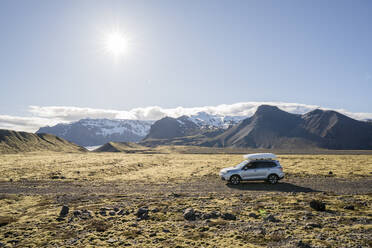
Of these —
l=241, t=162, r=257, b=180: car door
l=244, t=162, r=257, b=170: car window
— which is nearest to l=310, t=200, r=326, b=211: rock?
l=241, t=162, r=257, b=180: car door

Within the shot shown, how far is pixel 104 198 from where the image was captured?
16.6 meters

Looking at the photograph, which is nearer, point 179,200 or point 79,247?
point 79,247

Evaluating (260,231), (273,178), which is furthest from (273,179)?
(260,231)

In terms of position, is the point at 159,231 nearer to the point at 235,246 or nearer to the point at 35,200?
the point at 235,246

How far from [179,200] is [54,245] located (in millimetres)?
8014

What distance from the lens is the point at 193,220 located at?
37.8 feet

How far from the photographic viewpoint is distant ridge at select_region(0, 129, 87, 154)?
10284 centimetres

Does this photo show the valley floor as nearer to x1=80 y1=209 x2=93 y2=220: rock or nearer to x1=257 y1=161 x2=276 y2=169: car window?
x1=80 y1=209 x2=93 y2=220: rock

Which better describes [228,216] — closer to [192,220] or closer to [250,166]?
[192,220]

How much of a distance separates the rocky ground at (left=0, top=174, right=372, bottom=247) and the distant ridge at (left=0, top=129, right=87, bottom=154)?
355 feet

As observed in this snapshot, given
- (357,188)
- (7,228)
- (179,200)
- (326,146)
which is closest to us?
(7,228)

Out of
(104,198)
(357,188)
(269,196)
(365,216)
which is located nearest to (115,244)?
(104,198)

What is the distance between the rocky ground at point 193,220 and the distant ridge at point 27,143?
10825 cm

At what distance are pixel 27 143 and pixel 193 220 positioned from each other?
5235 inches
